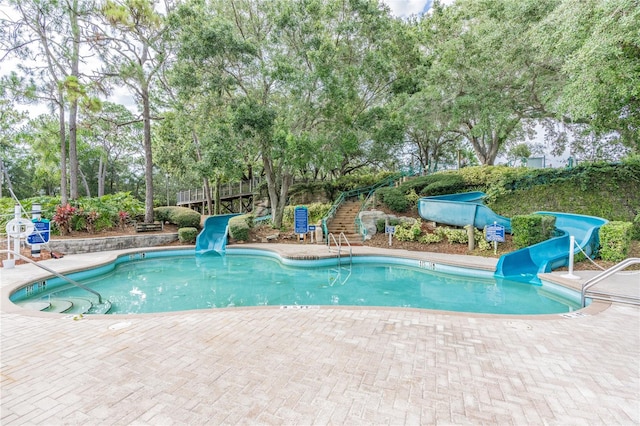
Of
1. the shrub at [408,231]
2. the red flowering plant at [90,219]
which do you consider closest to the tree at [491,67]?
the shrub at [408,231]

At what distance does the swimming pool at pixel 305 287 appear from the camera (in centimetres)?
580

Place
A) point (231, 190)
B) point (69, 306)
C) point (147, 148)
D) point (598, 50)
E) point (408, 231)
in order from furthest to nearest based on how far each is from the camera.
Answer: point (231, 190), point (147, 148), point (408, 231), point (598, 50), point (69, 306)

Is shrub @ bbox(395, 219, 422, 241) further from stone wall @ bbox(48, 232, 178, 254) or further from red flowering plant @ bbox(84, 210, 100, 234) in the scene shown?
red flowering plant @ bbox(84, 210, 100, 234)

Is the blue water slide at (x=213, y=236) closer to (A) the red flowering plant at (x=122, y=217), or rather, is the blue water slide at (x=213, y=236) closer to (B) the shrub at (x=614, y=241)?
(A) the red flowering plant at (x=122, y=217)

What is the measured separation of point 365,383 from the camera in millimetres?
2471

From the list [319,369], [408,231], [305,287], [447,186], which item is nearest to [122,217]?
[305,287]

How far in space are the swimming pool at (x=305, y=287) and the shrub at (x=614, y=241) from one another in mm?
2569

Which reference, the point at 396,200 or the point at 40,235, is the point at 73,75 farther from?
the point at 396,200

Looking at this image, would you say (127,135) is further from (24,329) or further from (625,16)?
(625,16)

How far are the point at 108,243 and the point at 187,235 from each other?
288 cm

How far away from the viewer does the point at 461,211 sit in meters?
11.0

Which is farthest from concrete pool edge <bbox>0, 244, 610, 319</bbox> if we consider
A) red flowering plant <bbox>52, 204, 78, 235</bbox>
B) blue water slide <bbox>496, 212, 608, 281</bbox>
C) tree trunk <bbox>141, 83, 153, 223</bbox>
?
tree trunk <bbox>141, 83, 153, 223</bbox>

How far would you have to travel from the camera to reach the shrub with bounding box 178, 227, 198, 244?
42.2 ft

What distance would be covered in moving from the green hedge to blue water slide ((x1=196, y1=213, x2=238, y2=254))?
433 inches
